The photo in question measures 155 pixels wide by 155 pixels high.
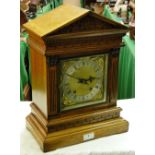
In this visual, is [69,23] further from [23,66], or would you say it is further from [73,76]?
[23,66]

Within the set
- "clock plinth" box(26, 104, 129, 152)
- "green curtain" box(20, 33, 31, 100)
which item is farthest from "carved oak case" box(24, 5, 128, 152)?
"green curtain" box(20, 33, 31, 100)

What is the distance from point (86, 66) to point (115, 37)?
13cm

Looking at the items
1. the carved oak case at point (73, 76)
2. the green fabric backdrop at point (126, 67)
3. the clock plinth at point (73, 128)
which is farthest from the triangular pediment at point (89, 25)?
the green fabric backdrop at point (126, 67)

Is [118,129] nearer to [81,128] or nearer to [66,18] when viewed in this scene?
[81,128]

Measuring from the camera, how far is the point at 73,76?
100 centimetres

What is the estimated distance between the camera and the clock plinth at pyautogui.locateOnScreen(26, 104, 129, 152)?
1.00 meters

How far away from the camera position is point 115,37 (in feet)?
3.32

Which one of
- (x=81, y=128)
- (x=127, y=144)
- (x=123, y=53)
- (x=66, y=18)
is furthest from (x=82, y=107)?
(x=123, y=53)

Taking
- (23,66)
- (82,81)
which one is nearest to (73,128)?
(82,81)

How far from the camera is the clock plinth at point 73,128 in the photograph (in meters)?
1.00

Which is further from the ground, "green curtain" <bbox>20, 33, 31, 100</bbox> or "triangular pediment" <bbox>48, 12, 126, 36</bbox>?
"triangular pediment" <bbox>48, 12, 126, 36</bbox>

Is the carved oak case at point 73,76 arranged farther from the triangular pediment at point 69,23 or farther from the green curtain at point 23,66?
the green curtain at point 23,66

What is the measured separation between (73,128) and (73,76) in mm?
169

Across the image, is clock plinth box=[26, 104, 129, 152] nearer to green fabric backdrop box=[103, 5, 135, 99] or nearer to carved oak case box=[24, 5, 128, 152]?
carved oak case box=[24, 5, 128, 152]
